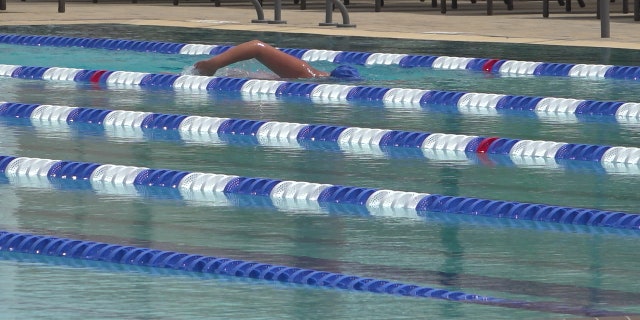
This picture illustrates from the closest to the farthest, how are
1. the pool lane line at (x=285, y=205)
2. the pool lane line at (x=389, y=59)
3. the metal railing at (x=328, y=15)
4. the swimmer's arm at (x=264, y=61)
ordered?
the pool lane line at (x=285, y=205), the swimmer's arm at (x=264, y=61), the pool lane line at (x=389, y=59), the metal railing at (x=328, y=15)

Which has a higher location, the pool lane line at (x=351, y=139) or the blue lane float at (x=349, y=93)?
the pool lane line at (x=351, y=139)

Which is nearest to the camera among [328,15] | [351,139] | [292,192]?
[292,192]

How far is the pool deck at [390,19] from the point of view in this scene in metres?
15.1

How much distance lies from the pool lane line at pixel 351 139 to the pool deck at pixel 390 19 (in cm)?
499

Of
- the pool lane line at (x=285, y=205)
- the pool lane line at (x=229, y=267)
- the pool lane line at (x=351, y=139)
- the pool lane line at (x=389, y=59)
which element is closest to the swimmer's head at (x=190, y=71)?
the pool lane line at (x=389, y=59)

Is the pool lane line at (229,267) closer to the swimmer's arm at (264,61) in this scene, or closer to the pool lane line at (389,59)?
the swimmer's arm at (264,61)

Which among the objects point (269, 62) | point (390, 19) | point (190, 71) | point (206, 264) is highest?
point (206, 264)

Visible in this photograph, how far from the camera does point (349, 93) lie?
1138 centimetres

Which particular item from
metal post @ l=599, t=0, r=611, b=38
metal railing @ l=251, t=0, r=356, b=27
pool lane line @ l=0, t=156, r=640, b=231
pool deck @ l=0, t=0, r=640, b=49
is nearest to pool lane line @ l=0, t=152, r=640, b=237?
pool lane line @ l=0, t=156, r=640, b=231

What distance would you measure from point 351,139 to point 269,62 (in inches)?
114

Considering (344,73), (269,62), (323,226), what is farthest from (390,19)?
(323,226)

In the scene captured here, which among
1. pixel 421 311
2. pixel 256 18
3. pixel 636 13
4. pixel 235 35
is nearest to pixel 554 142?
pixel 421 311

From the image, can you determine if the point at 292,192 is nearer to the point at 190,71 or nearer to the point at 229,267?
the point at 229,267

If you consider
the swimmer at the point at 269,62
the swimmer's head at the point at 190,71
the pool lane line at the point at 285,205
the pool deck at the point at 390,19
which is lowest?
the pool deck at the point at 390,19
